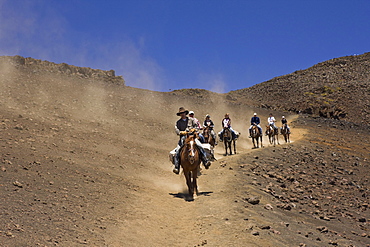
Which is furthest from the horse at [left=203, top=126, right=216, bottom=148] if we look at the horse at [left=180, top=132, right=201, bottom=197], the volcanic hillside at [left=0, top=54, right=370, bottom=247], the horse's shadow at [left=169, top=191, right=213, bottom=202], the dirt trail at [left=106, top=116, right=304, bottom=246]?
the horse at [left=180, top=132, right=201, bottom=197]

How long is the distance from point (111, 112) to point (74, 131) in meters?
10.7

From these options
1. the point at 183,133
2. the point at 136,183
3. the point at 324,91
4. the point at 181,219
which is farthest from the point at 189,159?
the point at 324,91

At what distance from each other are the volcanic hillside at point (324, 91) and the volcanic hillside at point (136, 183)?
27307 mm

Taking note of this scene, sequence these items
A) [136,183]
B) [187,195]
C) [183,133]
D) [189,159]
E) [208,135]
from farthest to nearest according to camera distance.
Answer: [208,135]
[136,183]
[187,195]
[183,133]
[189,159]

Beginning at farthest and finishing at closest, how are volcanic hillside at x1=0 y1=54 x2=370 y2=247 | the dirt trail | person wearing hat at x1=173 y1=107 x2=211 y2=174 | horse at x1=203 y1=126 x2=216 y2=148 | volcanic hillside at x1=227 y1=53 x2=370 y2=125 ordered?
1. volcanic hillside at x1=227 y1=53 x2=370 y2=125
2. horse at x1=203 y1=126 x2=216 y2=148
3. person wearing hat at x1=173 y1=107 x2=211 y2=174
4. volcanic hillside at x1=0 y1=54 x2=370 y2=247
5. the dirt trail

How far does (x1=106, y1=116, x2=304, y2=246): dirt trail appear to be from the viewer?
388 inches

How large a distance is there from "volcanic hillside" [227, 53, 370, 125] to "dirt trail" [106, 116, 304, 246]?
50257mm

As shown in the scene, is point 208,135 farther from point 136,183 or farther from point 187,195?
point 187,195

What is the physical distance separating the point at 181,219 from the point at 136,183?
4.56 meters

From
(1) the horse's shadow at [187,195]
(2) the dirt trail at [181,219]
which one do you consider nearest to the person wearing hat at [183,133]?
(1) the horse's shadow at [187,195]

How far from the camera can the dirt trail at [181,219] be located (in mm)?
9852

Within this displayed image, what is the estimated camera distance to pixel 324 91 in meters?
78.5

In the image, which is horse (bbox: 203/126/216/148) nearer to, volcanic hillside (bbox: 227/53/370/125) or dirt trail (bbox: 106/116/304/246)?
dirt trail (bbox: 106/116/304/246)

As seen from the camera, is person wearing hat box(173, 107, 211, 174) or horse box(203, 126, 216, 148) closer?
person wearing hat box(173, 107, 211, 174)
